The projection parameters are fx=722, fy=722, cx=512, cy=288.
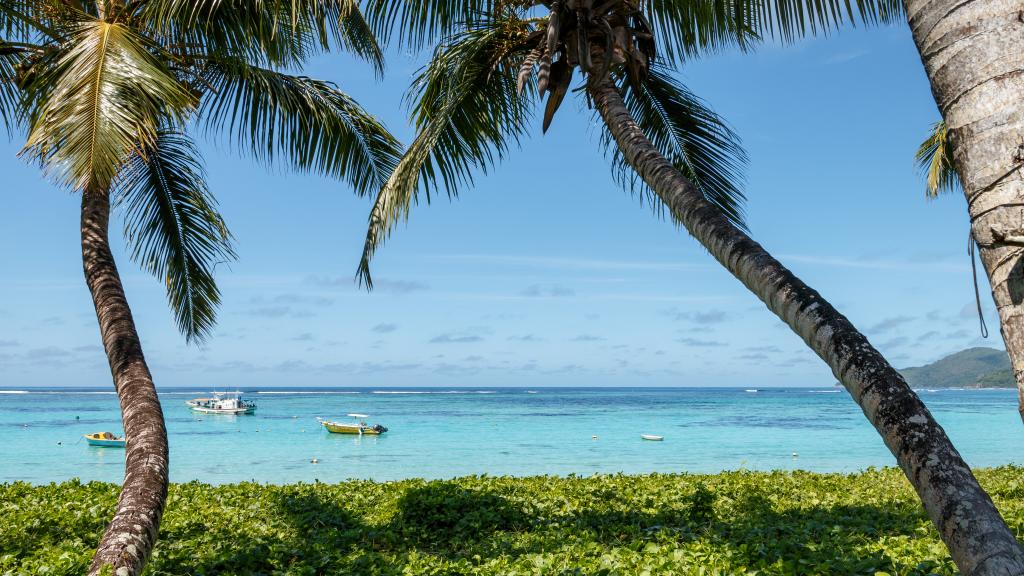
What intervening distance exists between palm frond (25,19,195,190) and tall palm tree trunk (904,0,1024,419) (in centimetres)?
465

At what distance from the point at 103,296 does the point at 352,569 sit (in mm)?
2749

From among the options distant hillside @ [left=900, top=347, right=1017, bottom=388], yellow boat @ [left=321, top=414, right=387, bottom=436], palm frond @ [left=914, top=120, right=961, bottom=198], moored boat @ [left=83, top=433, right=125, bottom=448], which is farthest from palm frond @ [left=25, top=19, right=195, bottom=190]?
distant hillside @ [left=900, top=347, right=1017, bottom=388]

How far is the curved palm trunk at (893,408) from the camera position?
1.94 m

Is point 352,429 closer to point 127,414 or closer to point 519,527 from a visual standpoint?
point 519,527

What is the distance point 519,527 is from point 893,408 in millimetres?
5607

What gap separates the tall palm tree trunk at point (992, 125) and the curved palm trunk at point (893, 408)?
50 cm

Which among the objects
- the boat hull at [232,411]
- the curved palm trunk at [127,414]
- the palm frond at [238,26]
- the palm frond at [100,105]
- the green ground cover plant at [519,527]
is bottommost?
the boat hull at [232,411]

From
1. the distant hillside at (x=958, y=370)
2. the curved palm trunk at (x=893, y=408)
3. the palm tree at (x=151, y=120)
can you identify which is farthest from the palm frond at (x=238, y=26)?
the distant hillside at (x=958, y=370)

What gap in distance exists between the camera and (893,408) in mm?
2277

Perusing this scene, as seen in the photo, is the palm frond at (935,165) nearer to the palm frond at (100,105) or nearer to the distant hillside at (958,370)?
the palm frond at (100,105)

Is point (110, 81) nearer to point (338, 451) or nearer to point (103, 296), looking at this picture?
point (103, 296)

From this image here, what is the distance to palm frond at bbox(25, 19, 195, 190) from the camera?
4676mm

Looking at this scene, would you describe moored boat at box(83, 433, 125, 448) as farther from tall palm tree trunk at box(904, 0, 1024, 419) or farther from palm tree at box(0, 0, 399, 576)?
tall palm tree trunk at box(904, 0, 1024, 419)

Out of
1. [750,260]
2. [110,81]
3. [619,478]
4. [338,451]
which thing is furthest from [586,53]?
[338,451]
